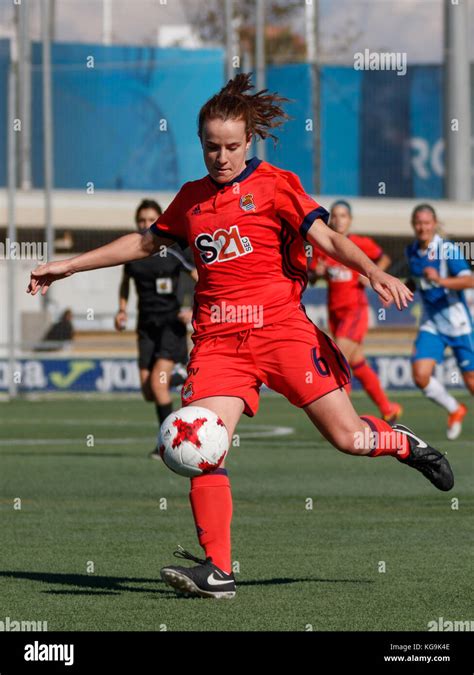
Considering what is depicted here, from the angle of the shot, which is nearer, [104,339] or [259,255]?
[259,255]

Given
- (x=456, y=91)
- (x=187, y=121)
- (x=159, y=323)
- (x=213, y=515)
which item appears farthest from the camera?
(x=187, y=121)

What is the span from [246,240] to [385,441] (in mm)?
1164

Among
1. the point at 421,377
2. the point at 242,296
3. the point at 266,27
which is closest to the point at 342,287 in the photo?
the point at 421,377

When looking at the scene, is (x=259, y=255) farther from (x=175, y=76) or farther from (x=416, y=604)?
(x=175, y=76)

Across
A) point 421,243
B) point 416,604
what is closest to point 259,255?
point 416,604

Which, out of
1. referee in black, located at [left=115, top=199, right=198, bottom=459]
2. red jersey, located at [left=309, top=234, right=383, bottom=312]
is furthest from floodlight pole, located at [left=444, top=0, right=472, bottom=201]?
referee in black, located at [left=115, top=199, right=198, bottom=459]

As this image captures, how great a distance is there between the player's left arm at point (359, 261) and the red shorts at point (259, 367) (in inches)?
19.2

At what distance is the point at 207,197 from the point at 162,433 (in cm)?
108

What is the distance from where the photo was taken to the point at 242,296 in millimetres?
6816

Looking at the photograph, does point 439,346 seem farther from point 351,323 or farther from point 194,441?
point 194,441

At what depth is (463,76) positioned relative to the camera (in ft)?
115

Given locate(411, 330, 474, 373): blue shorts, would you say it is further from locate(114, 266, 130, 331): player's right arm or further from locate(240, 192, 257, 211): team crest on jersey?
locate(240, 192, 257, 211): team crest on jersey

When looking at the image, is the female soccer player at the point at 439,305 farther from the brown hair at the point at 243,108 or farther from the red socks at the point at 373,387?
the brown hair at the point at 243,108

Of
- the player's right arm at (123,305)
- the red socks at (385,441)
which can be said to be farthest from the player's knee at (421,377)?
the red socks at (385,441)
